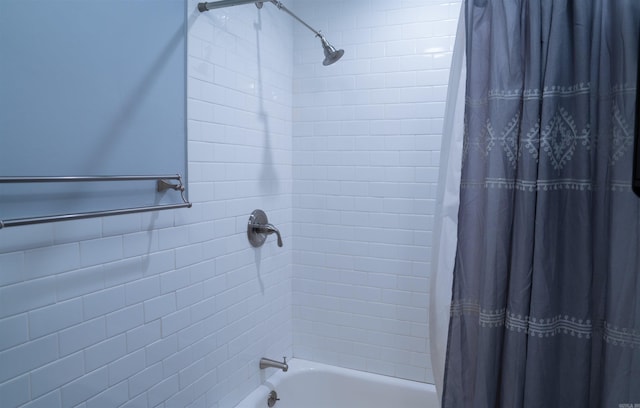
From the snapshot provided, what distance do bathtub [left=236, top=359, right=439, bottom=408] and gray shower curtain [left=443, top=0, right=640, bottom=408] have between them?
748 mm

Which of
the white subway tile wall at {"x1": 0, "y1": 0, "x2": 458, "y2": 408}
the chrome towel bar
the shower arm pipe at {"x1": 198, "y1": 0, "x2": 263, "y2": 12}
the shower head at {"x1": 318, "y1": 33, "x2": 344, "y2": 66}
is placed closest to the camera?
the chrome towel bar

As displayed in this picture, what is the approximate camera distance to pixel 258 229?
185 centimetres

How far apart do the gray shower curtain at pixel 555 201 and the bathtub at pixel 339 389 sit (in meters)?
0.75

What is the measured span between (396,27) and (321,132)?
0.66 meters

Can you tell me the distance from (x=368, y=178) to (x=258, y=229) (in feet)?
2.14

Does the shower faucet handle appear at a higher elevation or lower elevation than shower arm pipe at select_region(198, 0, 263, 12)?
lower

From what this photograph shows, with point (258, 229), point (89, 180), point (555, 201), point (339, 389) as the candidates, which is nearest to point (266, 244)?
point (258, 229)

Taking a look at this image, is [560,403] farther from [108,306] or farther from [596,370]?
[108,306]

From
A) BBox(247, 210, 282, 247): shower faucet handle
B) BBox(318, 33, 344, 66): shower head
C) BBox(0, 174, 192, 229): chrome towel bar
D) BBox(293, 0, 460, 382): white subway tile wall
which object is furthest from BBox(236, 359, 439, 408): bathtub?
BBox(318, 33, 344, 66): shower head

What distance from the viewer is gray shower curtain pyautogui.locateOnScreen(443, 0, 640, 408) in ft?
3.70

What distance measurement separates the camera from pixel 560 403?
122cm

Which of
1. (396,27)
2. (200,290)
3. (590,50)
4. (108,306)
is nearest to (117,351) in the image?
(108,306)

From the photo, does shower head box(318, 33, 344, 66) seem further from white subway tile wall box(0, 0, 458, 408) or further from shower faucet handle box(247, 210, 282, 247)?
shower faucet handle box(247, 210, 282, 247)

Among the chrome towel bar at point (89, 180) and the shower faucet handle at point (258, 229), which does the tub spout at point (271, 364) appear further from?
the chrome towel bar at point (89, 180)
